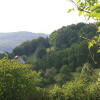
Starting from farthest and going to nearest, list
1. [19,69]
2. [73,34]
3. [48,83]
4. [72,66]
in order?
[73,34] → [72,66] → [48,83] → [19,69]

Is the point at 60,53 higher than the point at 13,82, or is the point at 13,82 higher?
the point at 13,82

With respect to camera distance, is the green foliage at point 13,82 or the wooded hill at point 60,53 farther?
the wooded hill at point 60,53

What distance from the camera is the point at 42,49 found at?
171 ft

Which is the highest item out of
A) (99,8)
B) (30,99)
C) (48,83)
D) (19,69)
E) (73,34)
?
(73,34)

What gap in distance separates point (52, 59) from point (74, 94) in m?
38.0

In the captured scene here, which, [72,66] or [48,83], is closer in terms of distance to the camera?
[48,83]

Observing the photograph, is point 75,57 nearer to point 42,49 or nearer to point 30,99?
point 42,49

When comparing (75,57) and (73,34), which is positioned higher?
(73,34)

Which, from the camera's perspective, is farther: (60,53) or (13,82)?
(60,53)

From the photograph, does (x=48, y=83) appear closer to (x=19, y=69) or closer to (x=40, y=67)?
(x=40, y=67)

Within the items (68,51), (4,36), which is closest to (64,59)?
(68,51)

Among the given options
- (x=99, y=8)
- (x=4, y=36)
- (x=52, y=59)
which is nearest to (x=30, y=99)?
(x=99, y=8)

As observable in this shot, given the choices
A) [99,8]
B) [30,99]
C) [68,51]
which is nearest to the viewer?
[99,8]

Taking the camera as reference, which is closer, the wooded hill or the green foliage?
the green foliage
